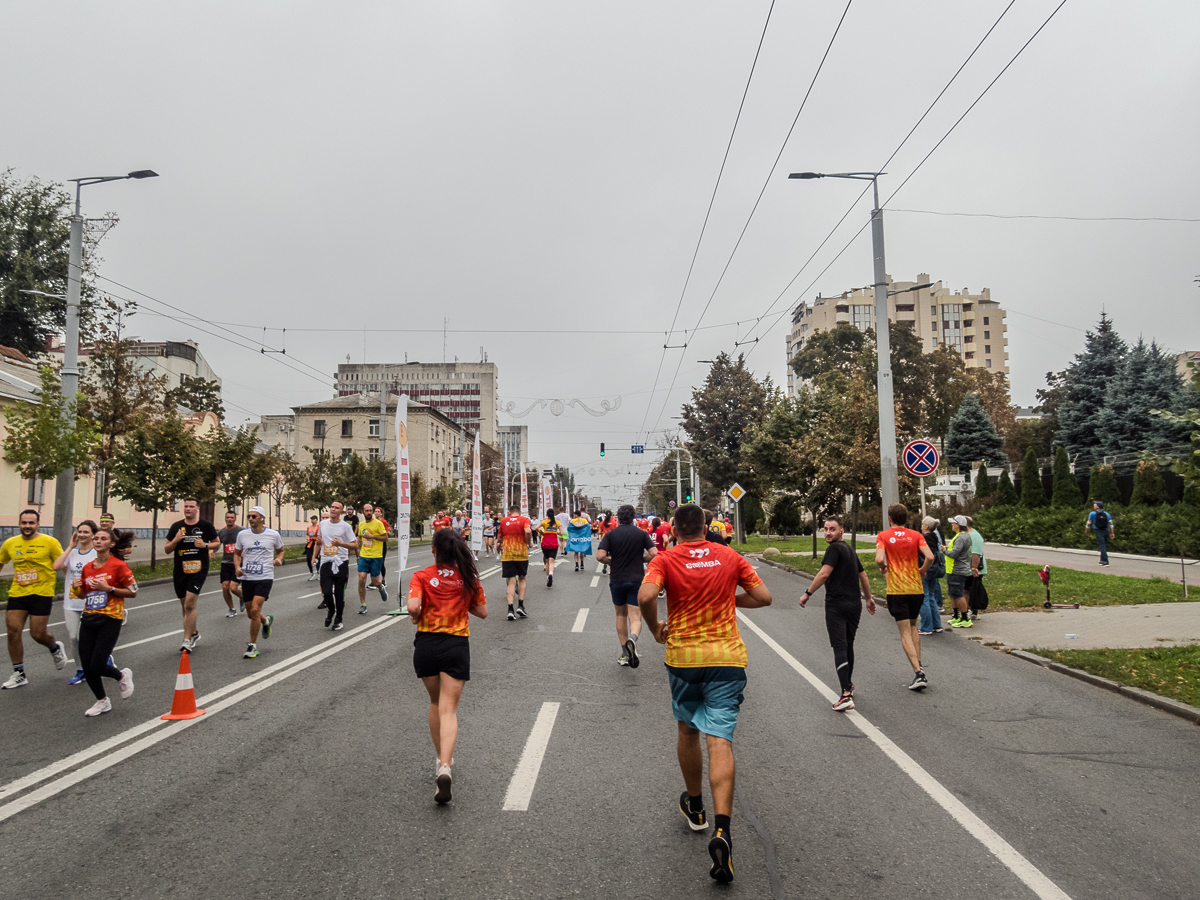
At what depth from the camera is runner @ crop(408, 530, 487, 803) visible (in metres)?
5.11

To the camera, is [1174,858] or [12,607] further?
[12,607]

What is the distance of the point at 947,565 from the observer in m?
12.7

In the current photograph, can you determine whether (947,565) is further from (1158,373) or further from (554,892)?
(1158,373)

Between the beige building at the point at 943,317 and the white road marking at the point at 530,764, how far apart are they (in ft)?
310

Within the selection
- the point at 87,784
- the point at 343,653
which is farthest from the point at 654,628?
the point at 343,653

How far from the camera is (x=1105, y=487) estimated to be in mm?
29547

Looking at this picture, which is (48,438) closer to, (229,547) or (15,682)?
(229,547)

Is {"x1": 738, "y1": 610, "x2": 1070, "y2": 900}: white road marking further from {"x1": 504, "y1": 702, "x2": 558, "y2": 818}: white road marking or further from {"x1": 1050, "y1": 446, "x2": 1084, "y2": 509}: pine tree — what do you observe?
{"x1": 1050, "y1": 446, "x2": 1084, "y2": 509}: pine tree

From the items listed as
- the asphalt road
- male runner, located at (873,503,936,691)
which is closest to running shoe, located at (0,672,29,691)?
the asphalt road

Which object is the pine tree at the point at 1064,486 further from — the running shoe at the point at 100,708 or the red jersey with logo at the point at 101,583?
the running shoe at the point at 100,708

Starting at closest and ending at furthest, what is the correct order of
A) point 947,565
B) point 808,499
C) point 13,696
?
1. point 13,696
2. point 947,565
3. point 808,499

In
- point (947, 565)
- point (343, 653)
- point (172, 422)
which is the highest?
point (172, 422)

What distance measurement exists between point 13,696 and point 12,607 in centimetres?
84

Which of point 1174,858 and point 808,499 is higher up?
point 808,499
